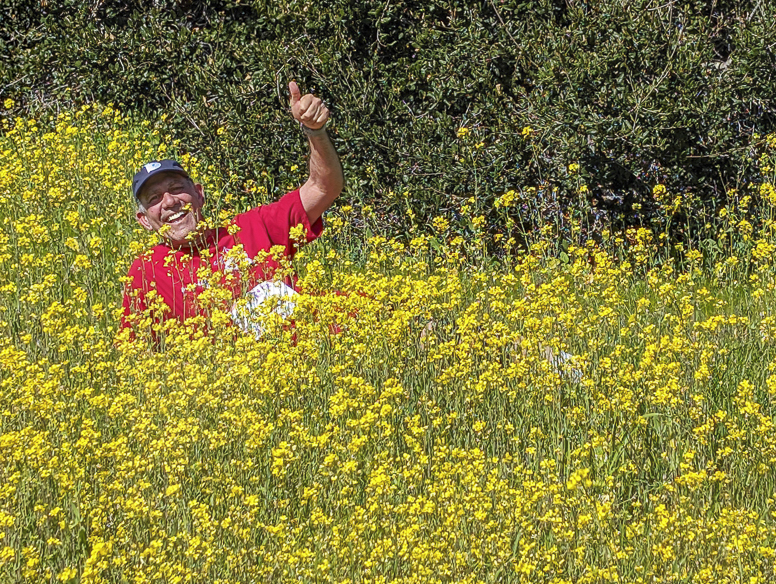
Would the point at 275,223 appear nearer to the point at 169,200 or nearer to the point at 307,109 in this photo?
the point at 169,200

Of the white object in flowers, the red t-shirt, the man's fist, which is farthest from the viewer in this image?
the red t-shirt

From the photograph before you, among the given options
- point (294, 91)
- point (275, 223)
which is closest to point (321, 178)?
point (275, 223)

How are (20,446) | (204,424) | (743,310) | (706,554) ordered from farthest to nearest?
(743,310) < (204,424) < (20,446) < (706,554)

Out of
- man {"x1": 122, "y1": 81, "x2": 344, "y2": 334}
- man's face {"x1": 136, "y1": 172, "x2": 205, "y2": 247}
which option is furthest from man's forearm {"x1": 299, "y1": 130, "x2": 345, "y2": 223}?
man's face {"x1": 136, "y1": 172, "x2": 205, "y2": 247}

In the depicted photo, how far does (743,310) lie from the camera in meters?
5.33

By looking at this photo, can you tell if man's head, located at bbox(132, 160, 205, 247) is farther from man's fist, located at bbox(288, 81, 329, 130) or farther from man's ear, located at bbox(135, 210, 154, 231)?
man's fist, located at bbox(288, 81, 329, 130)

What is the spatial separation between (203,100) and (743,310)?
419 centimetres

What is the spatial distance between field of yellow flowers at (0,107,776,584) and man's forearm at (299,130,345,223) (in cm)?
38

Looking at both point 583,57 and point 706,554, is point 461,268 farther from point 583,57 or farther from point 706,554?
point 706,554

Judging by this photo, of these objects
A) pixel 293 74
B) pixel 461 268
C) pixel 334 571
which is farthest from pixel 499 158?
pixel 334 571

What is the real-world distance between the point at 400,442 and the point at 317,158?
5.19 feet

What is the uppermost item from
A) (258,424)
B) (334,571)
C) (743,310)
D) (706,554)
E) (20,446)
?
(20,446)

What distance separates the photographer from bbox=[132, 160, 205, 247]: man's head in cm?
527

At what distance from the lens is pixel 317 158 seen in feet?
16.8
